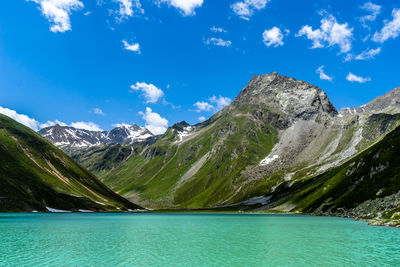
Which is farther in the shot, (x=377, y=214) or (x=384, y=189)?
(x=384, y=189)

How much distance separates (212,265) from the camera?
32062mm

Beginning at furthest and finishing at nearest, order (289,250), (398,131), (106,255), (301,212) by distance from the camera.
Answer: (301,212) → (398,131) → (289,250) → (106,255)

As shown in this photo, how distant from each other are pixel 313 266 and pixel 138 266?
18572 millimetres

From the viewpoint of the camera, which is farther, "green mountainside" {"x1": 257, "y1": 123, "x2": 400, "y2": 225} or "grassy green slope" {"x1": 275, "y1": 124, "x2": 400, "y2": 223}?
"grassy green slope" {"x1": 275, "y1": 124, "x2": 400, "y2": 223}

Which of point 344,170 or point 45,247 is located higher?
point 344,170

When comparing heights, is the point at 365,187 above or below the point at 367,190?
above

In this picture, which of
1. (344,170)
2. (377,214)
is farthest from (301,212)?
(377,214)

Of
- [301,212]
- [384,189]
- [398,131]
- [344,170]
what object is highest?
[398,131]

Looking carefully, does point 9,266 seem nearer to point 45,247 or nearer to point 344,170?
point 45,247

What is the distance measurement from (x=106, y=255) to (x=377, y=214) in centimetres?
9364

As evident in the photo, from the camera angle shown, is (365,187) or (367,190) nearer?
(367,190)

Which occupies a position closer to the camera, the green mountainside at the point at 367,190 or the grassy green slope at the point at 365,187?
the green mountainside at the point at 367,190

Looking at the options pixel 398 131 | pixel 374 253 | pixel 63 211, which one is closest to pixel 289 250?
pixel 374 253

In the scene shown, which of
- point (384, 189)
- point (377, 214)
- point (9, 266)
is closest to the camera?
point (9, 266)
